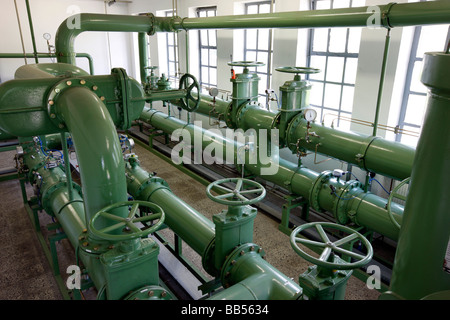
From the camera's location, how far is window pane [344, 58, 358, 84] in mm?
4684

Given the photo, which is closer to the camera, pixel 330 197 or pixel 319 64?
pixel 330 197

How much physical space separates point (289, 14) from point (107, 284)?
3.11 metres

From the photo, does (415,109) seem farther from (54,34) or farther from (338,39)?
(54,34)

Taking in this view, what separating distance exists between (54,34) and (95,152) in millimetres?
8555

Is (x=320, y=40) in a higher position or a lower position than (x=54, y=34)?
lower

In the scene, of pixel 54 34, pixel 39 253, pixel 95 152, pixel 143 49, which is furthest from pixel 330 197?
pixel 54 34

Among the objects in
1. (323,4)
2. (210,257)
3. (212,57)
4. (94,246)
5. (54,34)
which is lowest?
(210,257)

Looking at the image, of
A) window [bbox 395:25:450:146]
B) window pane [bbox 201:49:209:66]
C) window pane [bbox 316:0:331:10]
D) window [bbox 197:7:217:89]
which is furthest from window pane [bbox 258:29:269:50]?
window [bbox 395:25:450:146]

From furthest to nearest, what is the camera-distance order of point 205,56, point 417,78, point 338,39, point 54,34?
point 54,34
point 205,56
point 338,39
point 417,78

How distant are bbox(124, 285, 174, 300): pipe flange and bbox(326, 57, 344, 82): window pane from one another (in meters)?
4.05

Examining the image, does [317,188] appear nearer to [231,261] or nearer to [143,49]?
[231,261]

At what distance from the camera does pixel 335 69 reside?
4949 millimetres

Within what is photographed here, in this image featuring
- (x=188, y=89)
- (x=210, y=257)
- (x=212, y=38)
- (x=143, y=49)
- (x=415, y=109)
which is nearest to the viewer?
(x=210, y=257)

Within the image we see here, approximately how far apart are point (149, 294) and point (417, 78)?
12.1 ft
